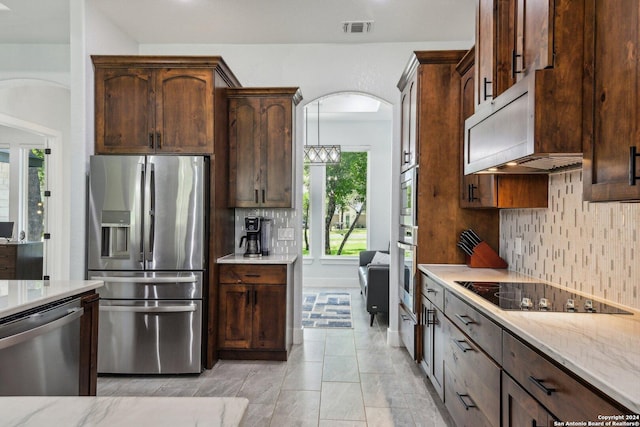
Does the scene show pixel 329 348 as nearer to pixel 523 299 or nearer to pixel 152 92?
pixel 523 299

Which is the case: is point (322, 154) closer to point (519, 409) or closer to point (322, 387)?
point (322, 387)

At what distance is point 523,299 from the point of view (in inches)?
75.5

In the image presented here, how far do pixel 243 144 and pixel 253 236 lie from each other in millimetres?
919

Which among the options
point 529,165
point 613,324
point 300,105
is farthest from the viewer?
point 300,105

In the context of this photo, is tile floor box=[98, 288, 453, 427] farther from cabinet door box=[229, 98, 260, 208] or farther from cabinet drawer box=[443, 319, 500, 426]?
cabinet door box=[229, 98, 260, 208]

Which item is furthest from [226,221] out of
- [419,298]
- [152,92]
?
[419,298]

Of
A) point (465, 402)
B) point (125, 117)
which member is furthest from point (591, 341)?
point (125, 117)

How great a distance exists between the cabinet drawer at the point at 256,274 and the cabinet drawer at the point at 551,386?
7.47ft

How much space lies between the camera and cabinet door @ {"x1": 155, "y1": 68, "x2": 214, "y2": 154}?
3.48 m

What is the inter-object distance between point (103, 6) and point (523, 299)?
3970mm

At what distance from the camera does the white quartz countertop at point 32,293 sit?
1.64 meters

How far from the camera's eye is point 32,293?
187 centimetres

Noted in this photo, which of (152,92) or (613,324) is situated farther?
(152,92)

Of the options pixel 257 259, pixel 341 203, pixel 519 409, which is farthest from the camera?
pixel 341 203
